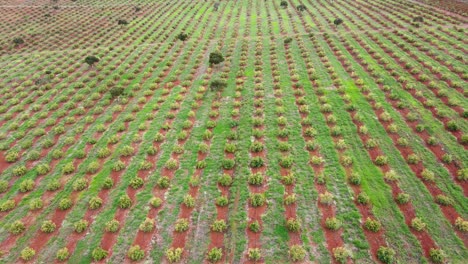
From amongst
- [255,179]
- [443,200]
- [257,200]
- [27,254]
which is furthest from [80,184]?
[443,200]

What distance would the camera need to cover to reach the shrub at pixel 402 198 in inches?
740

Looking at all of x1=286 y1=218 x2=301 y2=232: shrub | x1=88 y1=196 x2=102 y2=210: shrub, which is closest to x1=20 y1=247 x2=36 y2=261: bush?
x1=88 y1=196 x2=102 y2=210: shrub

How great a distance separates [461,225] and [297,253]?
1054cm

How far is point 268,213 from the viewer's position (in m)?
18.9

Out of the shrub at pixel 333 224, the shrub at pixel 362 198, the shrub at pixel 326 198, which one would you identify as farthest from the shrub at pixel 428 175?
the shrub at pixel 333 224

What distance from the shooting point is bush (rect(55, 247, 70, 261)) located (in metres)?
16.7

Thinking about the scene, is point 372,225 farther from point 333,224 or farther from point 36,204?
point 36,204

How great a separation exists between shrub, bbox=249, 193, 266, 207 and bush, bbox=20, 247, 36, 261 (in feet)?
46.9

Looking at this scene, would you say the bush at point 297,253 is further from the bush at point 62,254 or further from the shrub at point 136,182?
the bush at point 62,254

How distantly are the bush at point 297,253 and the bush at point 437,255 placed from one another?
711cm

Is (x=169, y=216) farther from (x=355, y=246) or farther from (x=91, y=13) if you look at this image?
(x=91, y=13)

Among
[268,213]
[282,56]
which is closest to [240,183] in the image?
[268,213]

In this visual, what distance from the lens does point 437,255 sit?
15352mm

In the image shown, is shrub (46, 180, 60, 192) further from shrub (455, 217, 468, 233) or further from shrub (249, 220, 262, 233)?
shrub (455, 217, 468, 233)
